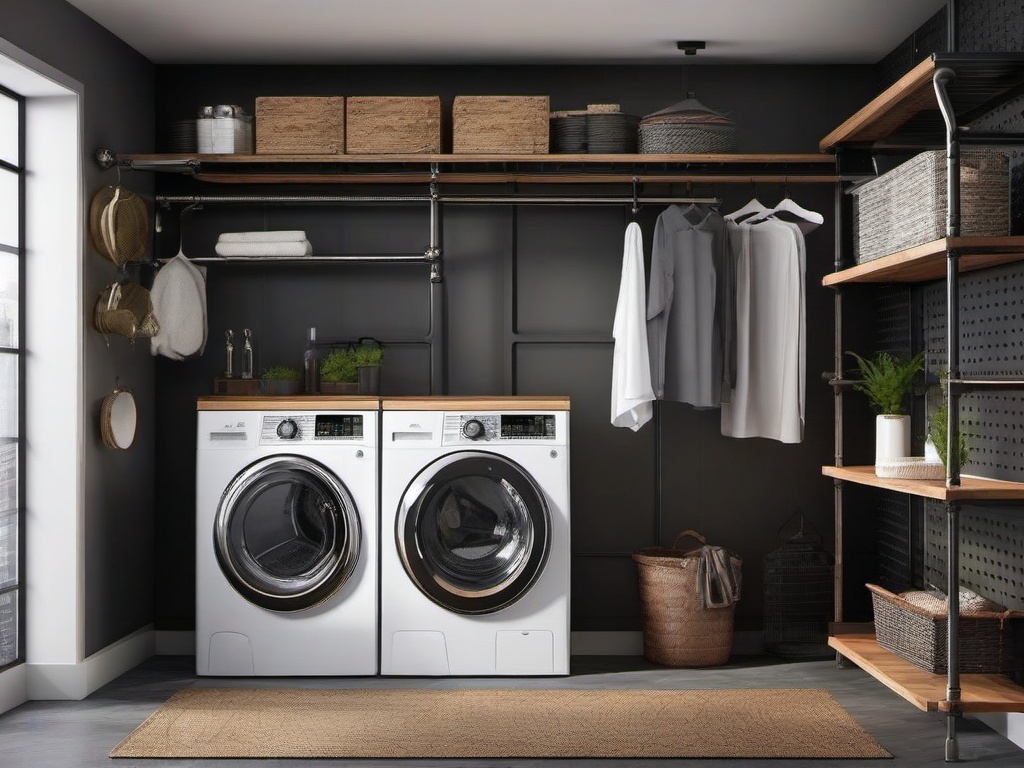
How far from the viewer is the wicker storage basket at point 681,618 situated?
3.96m

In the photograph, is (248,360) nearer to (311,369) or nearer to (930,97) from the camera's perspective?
(311,369)

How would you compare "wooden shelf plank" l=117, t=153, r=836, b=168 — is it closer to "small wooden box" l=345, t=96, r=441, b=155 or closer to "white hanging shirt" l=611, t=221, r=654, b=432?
"small wooden box" l=345, t=96, r=441, b=155

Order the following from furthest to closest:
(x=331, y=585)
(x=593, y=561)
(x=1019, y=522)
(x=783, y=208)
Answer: (x=593, y=561), (x=783, y=208), (x=331, y=585), (x=1019, y=522)

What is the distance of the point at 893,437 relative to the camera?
11.2ft

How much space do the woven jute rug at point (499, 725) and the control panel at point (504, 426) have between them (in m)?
0.93

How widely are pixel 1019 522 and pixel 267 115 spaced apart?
10.1ft

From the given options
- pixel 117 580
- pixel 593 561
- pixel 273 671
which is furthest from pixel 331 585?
pixel 593 561

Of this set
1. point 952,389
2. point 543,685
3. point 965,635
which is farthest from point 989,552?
point 543,685

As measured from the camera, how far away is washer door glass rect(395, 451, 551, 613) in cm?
379

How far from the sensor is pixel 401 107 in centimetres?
401

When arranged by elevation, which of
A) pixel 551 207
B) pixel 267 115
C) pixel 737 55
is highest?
pixel 737 55

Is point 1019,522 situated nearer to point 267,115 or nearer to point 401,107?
point 401,107

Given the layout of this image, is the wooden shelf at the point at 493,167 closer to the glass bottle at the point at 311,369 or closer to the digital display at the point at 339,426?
the glass bottle at the point at 311,369

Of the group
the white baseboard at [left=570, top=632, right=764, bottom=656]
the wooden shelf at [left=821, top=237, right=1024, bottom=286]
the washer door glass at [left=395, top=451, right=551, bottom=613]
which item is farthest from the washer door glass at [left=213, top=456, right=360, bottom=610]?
the wooden shelf at [left=821, top=237, right=1024, bottom=286]
